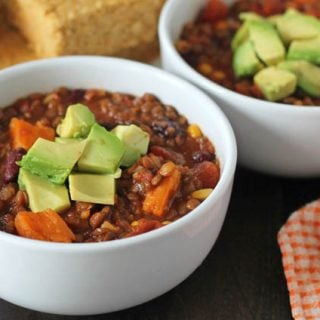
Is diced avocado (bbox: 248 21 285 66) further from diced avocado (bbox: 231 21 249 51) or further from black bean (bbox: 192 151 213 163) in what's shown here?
black bean (bbox: 192 151 213 163)

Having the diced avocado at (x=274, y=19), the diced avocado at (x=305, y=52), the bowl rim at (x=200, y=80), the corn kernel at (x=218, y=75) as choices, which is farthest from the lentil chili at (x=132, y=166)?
the diced avocado at (x=274, y=19)

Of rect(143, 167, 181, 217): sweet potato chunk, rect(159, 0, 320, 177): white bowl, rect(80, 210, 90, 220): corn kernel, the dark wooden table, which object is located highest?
rect(80, 210, 90, 220): corn kernel

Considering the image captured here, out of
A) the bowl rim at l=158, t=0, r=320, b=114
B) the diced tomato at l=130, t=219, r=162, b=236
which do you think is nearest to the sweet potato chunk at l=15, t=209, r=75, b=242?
the diced tomato at l=130, t=219, r=162, b=236

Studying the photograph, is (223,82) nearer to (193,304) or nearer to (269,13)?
(269,13)

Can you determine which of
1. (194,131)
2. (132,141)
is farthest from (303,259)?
(132,141)

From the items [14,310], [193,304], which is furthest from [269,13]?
[14,310]

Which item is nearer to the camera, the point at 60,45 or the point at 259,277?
the point at 259,277
